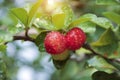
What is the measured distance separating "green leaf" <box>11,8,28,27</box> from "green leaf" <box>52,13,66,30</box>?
8 cm


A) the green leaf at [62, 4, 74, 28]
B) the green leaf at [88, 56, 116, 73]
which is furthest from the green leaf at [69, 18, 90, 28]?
the green leaf at [88, 56, 116, 73]

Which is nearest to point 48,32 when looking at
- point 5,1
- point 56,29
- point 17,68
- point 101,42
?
point 56,29

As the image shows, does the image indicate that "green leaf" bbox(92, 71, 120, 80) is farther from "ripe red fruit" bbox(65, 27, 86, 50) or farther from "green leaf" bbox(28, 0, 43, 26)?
"green leaf" bbox(28, 0, 43, 26)

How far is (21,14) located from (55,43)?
0.13m

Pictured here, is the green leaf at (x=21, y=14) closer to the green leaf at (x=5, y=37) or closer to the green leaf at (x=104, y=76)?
the green leaf at (x=5, y=37)

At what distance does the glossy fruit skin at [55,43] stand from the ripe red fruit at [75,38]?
0.06ft

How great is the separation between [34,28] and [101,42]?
203 millimetres

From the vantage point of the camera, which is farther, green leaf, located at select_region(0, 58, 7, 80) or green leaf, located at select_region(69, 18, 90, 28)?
green leaf, located at select_region(0, 58, 7, 80)

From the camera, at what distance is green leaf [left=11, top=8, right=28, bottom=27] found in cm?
112

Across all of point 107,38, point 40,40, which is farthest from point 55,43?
point 107,38

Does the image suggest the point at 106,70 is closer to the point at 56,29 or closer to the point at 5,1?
the point at 56,29

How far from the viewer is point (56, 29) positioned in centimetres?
114

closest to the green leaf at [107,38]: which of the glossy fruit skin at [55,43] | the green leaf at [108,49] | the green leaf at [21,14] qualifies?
the green leaf at [108,49]

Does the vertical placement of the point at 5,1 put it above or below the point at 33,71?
above
